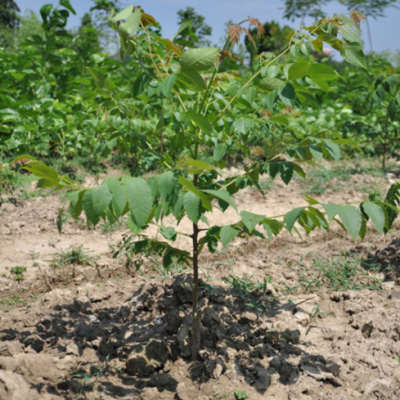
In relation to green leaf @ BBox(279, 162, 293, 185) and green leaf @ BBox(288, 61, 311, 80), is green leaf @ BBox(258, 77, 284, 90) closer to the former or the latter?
green leaf @ BBox(288, 61, 311, 80)

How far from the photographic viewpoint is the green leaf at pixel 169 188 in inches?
54.1

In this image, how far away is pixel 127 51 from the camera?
6.05ft

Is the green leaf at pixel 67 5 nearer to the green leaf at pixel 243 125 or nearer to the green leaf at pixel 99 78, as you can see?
the green leaf at pixel 99 78

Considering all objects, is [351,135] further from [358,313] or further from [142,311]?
[142,311]

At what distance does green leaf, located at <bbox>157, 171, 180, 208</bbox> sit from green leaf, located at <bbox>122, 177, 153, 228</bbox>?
0.09 meters

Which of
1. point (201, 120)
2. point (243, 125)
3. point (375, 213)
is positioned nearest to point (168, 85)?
point (201, 120)

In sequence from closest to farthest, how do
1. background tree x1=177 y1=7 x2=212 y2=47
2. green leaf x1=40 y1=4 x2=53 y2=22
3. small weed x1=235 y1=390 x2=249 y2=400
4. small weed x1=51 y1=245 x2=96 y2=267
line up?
small weed x1=235 y1=390 x2=249 y2=400, small weed x1=51 y1=245 x2=96 y2=267, green leaf x1=40 y1=4 x2=53 y2=22, background tree x1=177 y1=7 x2=212 y2=47

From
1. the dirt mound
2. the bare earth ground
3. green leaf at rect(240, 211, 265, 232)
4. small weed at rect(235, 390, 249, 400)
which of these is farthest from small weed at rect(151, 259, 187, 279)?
green leaf at rect(240, 211, 265, 232)

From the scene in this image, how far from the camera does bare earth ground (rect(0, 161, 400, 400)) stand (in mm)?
2090

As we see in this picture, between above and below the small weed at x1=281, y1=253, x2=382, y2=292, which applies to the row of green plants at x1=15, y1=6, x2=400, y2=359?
above

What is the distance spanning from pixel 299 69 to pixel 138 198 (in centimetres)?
89

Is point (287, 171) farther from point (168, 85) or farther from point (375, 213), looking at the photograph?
point (168, 85)

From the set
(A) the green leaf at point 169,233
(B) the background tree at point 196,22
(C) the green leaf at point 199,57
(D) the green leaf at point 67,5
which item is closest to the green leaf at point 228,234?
(A) the green leaf at point 169,233

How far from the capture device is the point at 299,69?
162cm
